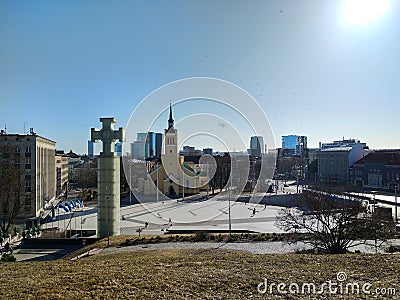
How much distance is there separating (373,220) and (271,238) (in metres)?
4.53

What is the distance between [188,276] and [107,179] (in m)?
11.9

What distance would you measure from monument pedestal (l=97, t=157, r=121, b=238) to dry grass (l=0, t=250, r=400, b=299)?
344 inches

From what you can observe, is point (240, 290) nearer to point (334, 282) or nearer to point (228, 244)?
point (334, 282)

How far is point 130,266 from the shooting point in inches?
325

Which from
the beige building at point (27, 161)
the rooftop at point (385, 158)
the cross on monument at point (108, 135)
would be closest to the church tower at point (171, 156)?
the beige building at point (27, 161)

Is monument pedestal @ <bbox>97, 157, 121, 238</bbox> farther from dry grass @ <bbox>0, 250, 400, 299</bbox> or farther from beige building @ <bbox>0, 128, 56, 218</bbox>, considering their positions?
beige building @ <bbox>0, 128, 56, 218</bbox>

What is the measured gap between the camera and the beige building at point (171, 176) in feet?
140

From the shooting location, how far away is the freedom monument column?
699 inches

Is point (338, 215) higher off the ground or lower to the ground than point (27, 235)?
higher

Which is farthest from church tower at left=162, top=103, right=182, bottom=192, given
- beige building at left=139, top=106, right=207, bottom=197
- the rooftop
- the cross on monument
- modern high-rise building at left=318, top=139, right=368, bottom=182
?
the rooftop

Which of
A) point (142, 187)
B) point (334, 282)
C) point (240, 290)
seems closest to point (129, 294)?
point (240, 290)

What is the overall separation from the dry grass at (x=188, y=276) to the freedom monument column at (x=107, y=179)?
28.7 feet

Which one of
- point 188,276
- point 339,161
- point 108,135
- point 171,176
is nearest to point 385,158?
point 339,161

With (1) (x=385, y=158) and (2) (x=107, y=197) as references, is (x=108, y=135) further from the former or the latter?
(1) (x=385, y=158)
